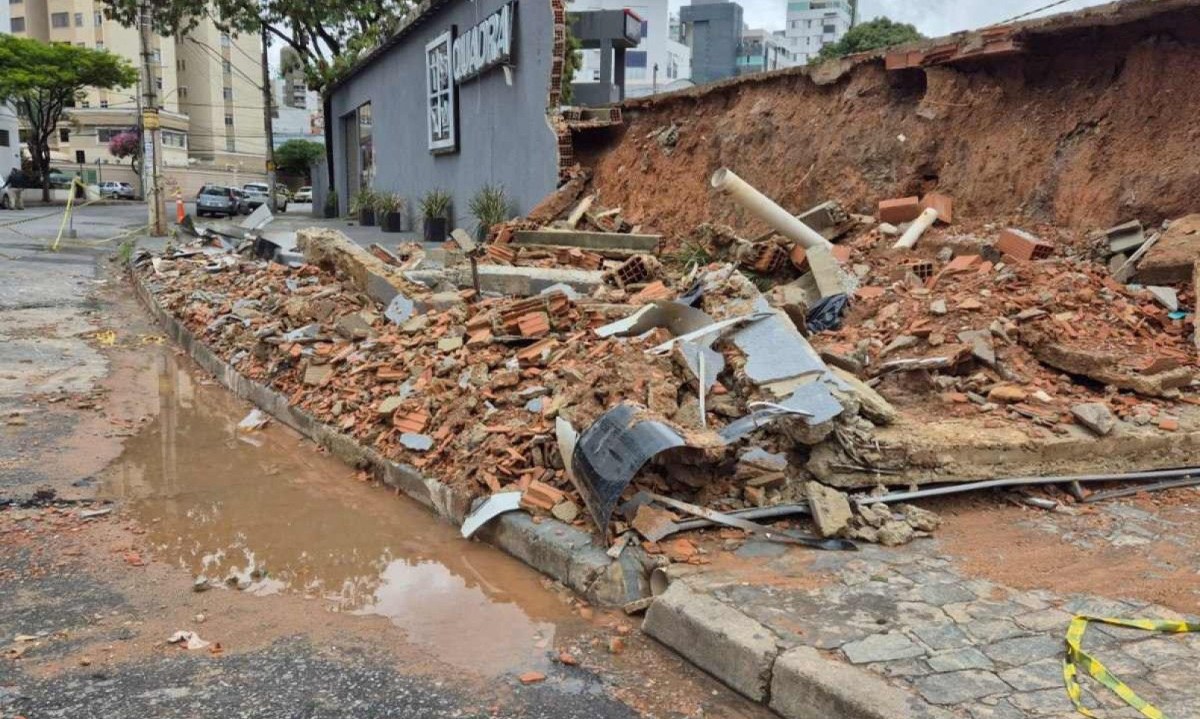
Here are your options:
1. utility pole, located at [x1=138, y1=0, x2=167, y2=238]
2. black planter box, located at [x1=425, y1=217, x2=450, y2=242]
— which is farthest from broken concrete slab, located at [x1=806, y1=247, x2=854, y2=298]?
utility pole, located at [x1=138, y1=0, x2=167, y2=238]

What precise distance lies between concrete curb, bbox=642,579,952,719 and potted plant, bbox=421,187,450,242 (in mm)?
14774

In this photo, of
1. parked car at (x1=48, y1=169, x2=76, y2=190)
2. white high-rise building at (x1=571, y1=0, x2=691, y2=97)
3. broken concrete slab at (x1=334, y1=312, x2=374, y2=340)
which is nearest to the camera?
broken concrete slab at (x1=334, y1=312, x2=374, y2=340)

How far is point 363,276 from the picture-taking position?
31.1 ft

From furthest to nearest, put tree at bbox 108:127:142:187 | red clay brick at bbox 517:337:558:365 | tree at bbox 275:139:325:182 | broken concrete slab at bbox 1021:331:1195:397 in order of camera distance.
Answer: tree at bbox 275:139:325:182 < tree at bbox 108:127:142:187 < red clay brick at bbox 517:337:558:365 < broken concrete slab at bbox 1021:331:1195:397

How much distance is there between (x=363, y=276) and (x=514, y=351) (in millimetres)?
3645

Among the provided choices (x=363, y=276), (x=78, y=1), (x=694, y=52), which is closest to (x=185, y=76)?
(x=78, y=1)

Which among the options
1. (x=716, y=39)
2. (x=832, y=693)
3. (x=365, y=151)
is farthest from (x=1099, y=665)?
(x=716, y=39)

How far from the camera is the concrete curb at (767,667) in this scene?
Result: 2838 millimetres

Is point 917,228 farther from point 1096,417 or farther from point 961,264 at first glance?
point 1096,417

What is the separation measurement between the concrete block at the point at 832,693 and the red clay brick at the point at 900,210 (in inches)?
261

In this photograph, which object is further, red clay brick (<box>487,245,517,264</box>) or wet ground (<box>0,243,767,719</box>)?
red clay brick (<box>487,245,517,264</box>)

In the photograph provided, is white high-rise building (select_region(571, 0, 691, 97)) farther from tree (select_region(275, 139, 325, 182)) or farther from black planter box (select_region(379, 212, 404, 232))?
black planter box (select_region(379, 212, 404, 232))

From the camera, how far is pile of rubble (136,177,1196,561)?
445 centimetres

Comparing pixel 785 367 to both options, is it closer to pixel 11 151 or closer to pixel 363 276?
pixel 363 276
